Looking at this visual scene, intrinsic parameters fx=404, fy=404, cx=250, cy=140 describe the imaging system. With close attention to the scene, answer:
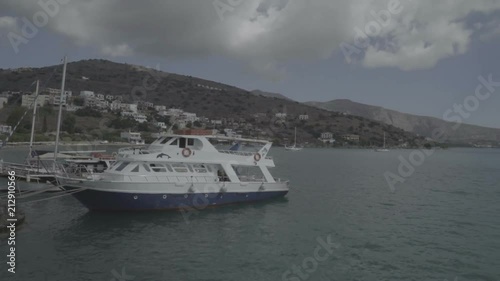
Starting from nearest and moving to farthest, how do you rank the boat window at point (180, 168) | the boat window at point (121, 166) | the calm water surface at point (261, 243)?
the calm water surface at point (261, 243), the boat window at point (121, 166), the boat window at point (180, 168)

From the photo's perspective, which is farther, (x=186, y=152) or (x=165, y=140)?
(x=165, y=140)

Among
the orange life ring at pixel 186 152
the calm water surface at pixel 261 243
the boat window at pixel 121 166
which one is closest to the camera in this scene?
the calm water surface at pixel 261 243

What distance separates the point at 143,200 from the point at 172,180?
2251mm

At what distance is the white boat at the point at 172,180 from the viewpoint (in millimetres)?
24031

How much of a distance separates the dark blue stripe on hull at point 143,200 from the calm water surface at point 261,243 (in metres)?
0.49

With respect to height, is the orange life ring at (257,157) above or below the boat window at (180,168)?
above

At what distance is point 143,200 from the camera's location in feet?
80.6

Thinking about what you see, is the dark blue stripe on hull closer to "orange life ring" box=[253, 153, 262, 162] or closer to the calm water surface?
the calm water surface

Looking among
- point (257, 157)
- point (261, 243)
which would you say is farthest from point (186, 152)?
point (261, 243)

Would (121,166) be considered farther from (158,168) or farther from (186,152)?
(186,152)

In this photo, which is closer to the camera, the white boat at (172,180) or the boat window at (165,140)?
the white boat at (172,180)

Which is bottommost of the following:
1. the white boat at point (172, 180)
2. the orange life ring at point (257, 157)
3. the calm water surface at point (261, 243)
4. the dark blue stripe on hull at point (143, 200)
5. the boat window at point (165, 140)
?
the calm water surface at point (261, 243)

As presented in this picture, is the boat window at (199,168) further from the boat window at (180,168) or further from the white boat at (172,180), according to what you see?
the boat window at (180,168)

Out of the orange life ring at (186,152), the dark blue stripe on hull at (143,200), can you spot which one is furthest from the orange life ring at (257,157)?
the orange life ring at (186,152)
